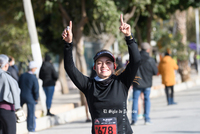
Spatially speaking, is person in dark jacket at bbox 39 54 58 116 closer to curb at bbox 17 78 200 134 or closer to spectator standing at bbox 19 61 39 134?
curb at bbox 17 78 200 134

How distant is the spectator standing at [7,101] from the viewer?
6.11 meters

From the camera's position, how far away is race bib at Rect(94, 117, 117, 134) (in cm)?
341

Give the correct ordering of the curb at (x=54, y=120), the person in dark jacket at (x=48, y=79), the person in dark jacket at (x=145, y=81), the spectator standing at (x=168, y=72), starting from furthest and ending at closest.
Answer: the spectator standing at (x=168, y=72) → the person in dark jacket at (x=48, y=79) → the curb at (x=54, y=120) → the person in dark jacket at (x=145, y=81)

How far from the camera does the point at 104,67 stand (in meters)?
3.50

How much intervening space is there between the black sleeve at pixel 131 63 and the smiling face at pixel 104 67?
16 cm

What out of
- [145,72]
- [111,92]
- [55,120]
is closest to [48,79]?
[55,120]

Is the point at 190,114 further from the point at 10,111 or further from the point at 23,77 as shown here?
the point at 10,111

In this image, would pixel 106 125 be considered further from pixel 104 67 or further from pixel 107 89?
pixel 104 67

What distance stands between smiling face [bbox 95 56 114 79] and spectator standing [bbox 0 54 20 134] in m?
3.09

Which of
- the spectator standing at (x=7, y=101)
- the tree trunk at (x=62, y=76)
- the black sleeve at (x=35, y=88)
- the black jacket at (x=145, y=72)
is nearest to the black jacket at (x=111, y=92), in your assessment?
the spectator standing at (x=7, y=101)

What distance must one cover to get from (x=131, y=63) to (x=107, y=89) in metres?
0.34

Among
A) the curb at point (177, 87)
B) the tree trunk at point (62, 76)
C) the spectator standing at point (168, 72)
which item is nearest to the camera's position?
the spectator standing at point (168, 72)

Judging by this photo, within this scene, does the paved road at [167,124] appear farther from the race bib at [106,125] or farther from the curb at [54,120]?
the race bib at [106,125]

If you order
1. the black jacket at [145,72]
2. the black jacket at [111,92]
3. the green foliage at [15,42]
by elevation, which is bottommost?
the black jacket at [111,92]
